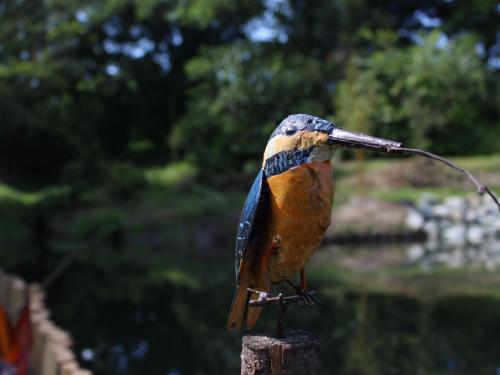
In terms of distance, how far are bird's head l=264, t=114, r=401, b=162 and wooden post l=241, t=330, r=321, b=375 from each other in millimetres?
573

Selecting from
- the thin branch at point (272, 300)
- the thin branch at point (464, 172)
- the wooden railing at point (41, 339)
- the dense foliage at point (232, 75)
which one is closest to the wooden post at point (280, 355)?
the thin branch at point (272, 300)

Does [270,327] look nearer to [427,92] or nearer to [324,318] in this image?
[324,318]

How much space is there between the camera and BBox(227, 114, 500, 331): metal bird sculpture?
2.14 meters

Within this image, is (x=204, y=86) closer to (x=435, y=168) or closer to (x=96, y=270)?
(x=435, y=168)

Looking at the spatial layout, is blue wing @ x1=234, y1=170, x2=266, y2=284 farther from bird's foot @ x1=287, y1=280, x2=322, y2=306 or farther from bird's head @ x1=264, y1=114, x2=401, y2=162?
bird's foot @ x1=287, y1=280, x2=322, y2=306

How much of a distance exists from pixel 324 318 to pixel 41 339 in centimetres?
305

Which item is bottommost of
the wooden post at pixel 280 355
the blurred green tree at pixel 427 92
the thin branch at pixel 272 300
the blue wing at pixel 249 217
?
the wooden post at pixel 280 355

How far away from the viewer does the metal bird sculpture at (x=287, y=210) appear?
84.4 inches

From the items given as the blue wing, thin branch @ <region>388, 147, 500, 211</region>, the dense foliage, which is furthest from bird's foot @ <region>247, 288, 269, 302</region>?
the dense foliage

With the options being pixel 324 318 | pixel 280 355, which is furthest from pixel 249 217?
pixel 324 318

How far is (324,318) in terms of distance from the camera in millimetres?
7125

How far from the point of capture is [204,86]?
60.0ft

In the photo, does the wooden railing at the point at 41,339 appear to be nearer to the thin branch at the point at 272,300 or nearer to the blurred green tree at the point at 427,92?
the thin branch at the point at 272,300

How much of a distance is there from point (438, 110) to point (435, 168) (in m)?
2.50
